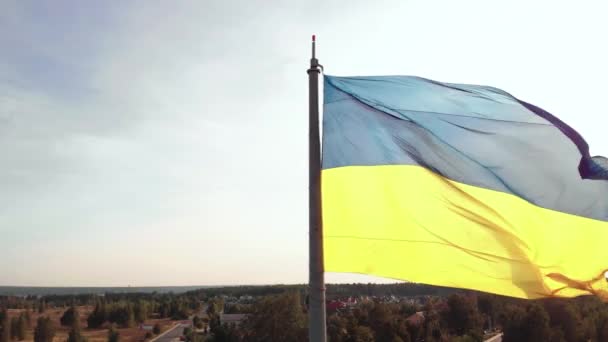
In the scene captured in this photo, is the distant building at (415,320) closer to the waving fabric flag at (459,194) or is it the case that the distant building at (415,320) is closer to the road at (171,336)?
the road at (171,336)

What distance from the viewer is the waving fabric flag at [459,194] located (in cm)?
774

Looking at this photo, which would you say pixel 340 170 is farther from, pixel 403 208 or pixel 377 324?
pixel 377 324

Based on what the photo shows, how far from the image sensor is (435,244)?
25.7 feet

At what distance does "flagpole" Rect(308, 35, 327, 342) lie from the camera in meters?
6.56

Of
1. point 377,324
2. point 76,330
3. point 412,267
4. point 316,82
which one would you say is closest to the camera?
point 316,82

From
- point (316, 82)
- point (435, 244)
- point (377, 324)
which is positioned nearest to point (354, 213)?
point (435, 244)

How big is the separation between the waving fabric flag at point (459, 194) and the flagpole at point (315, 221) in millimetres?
808

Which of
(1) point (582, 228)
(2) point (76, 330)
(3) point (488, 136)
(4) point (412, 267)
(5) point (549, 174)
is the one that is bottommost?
(2) point (76, 330)

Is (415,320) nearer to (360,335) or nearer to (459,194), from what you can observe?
(360,335)

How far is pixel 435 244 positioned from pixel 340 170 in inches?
59.8

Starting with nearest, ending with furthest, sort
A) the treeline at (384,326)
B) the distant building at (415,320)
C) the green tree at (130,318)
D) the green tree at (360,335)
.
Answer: the green tree at (360,335)
the treeline at (384,326)
the distant building at (415,320)
the green tree at (130,318)

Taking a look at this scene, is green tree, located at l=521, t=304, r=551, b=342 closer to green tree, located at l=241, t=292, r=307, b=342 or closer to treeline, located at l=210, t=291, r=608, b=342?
treeline, located at l=210, t=291, r=608, b=342

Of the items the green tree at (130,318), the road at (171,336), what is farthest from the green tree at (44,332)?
the green tree at (130,318)

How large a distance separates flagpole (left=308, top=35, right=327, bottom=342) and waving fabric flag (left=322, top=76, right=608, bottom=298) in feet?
2.65
